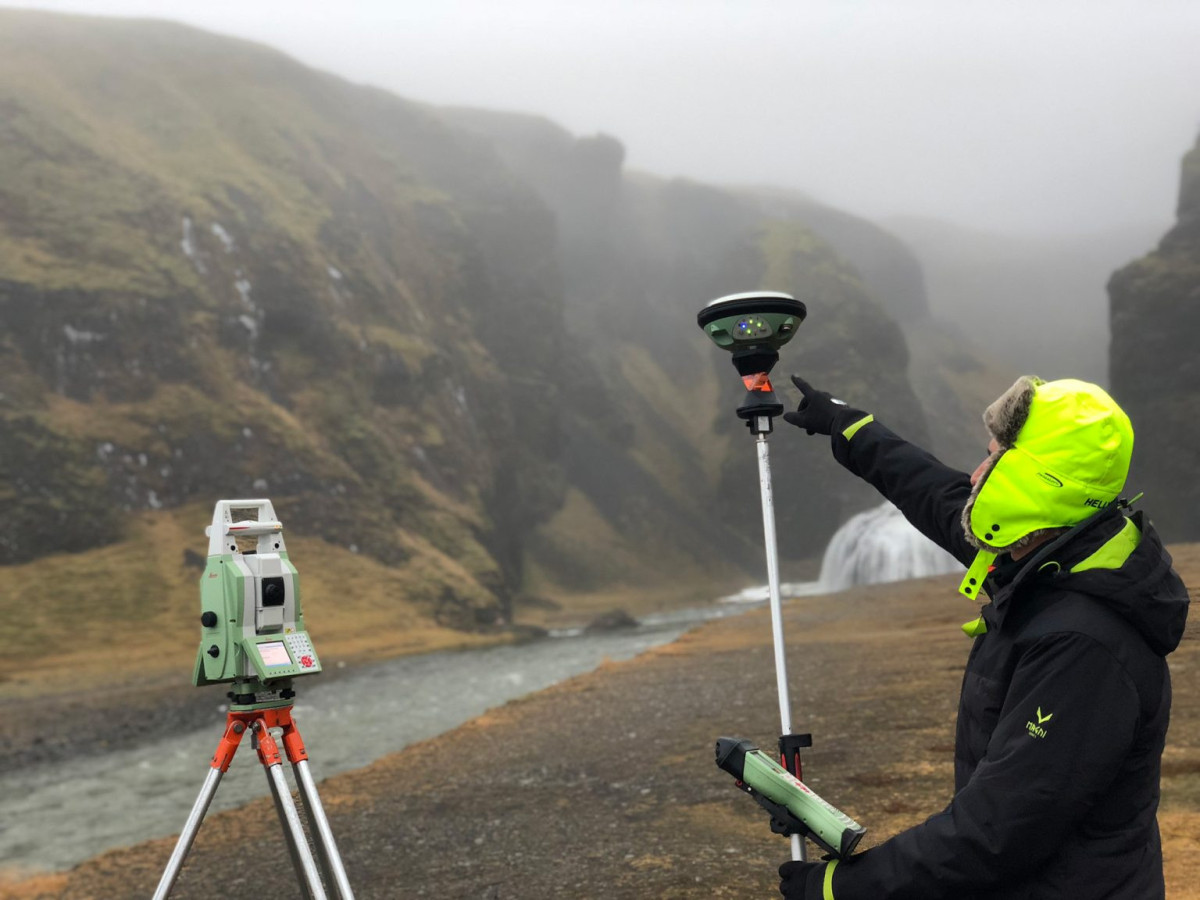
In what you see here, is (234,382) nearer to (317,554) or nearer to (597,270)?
(317,554)

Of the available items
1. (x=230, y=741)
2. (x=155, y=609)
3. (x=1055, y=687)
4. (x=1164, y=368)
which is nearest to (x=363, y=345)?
(x=155, y=609)

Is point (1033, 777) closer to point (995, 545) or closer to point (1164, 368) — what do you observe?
point (995, 545)

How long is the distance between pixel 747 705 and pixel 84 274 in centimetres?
4666

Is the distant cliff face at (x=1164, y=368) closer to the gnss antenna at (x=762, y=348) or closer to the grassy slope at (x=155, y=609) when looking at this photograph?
the grassy slope at (x=155, y=609)

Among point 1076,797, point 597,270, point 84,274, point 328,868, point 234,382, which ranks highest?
point 597,270

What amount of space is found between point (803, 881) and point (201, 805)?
3.00m

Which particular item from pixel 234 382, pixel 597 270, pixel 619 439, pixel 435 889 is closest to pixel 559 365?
pixel 619 439

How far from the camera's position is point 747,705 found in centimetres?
1530

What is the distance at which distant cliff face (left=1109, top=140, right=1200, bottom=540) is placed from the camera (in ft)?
188

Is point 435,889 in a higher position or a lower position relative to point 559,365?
lower

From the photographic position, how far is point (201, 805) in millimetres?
4406

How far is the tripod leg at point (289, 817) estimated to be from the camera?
171 inches

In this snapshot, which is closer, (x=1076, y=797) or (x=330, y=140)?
(x=1076, y=797)

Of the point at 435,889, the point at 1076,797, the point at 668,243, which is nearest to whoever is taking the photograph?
the point at 1076,797
